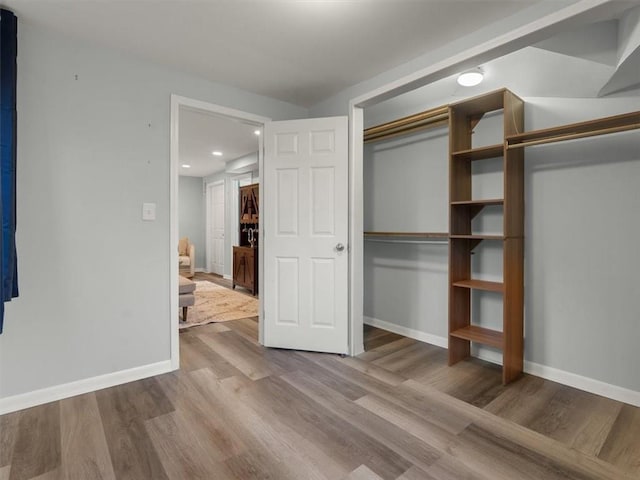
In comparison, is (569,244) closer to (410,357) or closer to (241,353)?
(410,357)

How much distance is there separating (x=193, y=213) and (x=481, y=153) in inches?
289

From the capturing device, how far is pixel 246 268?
581cm

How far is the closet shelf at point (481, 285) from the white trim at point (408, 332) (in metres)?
0.71

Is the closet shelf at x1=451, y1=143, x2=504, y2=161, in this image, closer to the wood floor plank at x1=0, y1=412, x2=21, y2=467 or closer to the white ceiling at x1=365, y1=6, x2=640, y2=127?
the white ceiling at x1=365, y1=6, x2=640, y2=127

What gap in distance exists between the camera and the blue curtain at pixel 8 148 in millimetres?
1832

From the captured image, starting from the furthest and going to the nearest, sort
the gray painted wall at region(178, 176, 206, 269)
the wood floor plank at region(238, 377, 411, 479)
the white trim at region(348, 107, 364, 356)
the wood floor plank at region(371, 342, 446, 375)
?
the gray painted wall at region(178, 176, 206, 269) < the white trim at region(348, 107, 364, 356) < the wood floor plank at region(371, 342, 446, 375) < the wood floor plank at region(238, 377, 411, 479)

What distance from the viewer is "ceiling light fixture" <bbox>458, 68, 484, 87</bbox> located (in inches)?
102

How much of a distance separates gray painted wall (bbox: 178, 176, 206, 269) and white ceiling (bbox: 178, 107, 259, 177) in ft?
4.40

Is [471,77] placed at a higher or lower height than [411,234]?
higher

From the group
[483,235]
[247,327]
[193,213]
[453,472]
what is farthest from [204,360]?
[193,213]

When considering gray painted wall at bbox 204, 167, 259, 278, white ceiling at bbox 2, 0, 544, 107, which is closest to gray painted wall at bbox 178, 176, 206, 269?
gray painted wall at bbox 204, 167, 259, 278

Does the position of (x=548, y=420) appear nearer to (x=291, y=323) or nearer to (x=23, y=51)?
(x=291, y=323)

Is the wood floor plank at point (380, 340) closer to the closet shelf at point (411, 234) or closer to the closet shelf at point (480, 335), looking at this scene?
the closet shelf at point (480, 335)

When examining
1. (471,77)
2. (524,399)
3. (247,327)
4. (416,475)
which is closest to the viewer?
(416,475)
